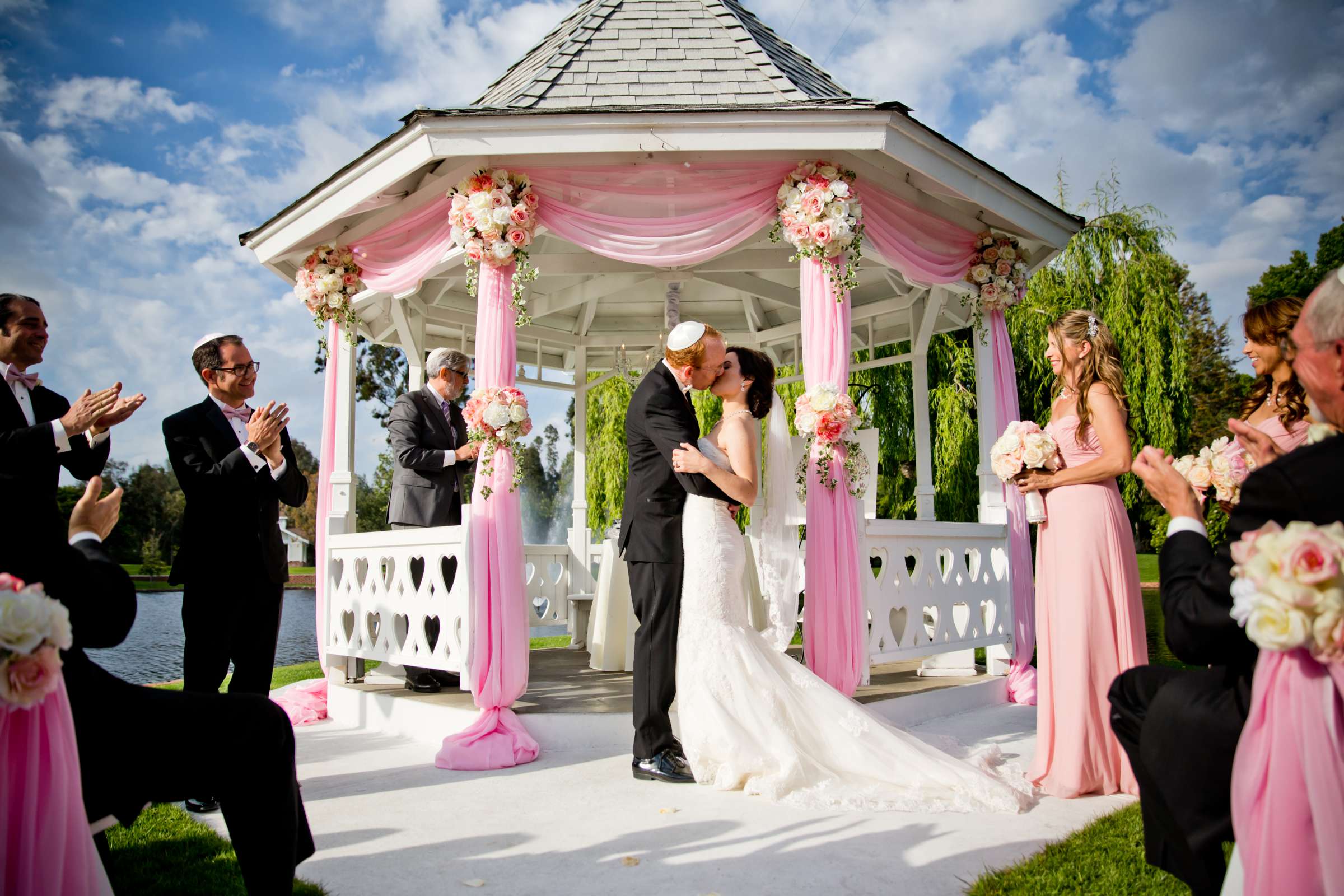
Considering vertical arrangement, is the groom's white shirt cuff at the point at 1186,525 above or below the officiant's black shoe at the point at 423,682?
above

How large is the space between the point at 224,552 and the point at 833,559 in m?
3.51

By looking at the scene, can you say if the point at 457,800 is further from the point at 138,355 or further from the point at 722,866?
the point at 138,355

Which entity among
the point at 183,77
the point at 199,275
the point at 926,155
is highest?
the point at 183,77

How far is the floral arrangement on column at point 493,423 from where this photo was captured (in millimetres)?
5160

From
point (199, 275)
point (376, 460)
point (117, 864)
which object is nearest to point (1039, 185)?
point (117, 864)

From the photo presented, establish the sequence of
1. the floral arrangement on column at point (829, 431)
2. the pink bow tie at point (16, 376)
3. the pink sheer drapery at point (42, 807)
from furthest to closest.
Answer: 1. the floral arrangement on column at point (829, 431)
2. the pink bow tie at point (16, 376)
3. the pink sheer drapery at point (42, 807)

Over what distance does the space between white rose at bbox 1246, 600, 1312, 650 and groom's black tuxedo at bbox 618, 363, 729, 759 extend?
2947 millimetres

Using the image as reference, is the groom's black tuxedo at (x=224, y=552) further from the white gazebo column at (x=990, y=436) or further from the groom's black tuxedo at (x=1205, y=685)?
the white gazebo column at (x=990, y=436)

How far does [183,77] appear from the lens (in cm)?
4553

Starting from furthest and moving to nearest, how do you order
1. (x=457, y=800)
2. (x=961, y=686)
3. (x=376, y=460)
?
1. (x=376, y=460)
2. (x=961, y=686)
3. (x=457, y=800)

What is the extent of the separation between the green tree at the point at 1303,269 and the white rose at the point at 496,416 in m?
33.5

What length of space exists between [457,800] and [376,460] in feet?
132

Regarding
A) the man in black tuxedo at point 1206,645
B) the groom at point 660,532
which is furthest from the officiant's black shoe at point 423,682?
the man in black tuxedo at point 1206,645

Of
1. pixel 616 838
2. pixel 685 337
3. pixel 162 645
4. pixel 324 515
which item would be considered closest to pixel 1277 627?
pixel 616 838
